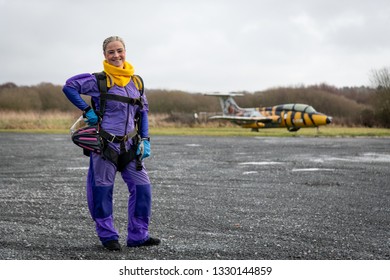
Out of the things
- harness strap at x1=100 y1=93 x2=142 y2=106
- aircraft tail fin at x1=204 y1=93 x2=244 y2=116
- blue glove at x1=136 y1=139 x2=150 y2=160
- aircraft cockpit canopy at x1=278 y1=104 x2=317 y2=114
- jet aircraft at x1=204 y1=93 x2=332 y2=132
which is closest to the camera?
harness strap at x1=100 y1=93 x2=142 y2=106

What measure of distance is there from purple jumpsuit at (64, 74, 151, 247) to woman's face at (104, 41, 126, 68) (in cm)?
20

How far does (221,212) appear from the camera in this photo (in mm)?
7059

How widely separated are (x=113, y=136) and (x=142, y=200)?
25.0 inches

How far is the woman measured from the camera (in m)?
4.82

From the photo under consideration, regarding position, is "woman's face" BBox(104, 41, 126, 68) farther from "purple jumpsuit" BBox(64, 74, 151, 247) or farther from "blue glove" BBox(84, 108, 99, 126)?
"blue glove" BBox(84, 108, 99, 126)

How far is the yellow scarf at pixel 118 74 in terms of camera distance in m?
4.81

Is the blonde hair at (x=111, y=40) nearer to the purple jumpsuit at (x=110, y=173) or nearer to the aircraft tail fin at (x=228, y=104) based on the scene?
the purple jumpsuit at (x=110, y=173)

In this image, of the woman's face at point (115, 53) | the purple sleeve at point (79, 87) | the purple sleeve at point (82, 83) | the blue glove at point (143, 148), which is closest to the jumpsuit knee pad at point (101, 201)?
the blue glove at point (143, 148)

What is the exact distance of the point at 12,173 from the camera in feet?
38.5

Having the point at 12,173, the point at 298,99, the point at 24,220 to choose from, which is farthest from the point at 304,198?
the point at 298,99

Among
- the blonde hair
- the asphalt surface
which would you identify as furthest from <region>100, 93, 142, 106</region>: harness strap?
the asphalt surface

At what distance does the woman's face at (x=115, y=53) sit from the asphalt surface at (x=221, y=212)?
1.61 metres
